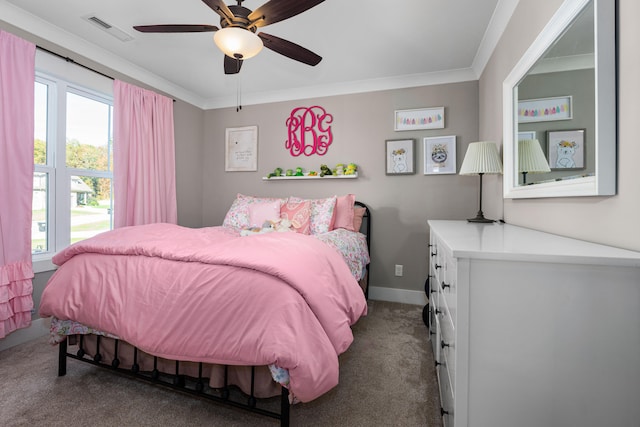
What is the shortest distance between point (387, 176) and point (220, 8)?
7.25 feet

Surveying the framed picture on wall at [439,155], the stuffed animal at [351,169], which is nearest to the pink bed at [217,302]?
the stuffed animal at [351,169]

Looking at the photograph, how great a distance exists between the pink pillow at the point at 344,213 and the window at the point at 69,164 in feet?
7.50

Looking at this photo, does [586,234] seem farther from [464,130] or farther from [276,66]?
[276,66]

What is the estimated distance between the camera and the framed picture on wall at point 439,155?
3.05 m

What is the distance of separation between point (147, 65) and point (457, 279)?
3.49m

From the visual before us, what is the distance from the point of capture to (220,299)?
1314mm

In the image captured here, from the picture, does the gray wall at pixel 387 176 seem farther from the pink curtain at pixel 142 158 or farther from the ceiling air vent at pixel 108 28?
the ceiling air vent at pixel 108 28

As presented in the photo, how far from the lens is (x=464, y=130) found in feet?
9.96

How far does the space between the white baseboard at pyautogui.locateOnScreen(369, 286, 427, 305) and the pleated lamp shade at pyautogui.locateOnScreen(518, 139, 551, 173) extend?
181 cm

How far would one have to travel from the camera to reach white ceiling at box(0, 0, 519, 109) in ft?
6.98

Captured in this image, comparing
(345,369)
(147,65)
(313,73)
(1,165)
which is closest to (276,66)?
(313,73)

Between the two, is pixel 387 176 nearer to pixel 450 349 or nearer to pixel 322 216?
pixel 322 216

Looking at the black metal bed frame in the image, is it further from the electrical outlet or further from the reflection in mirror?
the electrical outlet

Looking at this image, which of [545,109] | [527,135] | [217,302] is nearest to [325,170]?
[527,135]
